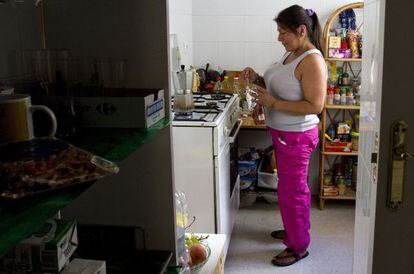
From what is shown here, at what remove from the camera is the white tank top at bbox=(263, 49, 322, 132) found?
9.14 feet

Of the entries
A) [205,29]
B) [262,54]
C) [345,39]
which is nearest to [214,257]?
[345,39]

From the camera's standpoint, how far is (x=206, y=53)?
13.5ft

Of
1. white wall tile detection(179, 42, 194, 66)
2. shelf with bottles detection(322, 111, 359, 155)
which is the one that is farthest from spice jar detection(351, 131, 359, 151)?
white wall tile detection(179, 42, 194, 66)

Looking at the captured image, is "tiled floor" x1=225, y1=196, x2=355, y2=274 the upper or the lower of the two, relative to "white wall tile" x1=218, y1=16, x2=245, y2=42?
lower

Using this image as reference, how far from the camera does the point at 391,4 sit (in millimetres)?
1367

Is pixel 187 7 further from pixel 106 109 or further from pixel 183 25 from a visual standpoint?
pixel 106 109

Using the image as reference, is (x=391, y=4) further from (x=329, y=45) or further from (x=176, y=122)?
(x=329, y=45)

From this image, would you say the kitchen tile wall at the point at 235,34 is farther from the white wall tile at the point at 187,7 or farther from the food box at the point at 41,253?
the food box at the point at 41,253

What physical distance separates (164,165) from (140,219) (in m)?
0.17

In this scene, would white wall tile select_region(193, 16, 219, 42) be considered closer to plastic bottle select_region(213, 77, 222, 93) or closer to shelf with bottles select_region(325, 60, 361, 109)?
plastic bottle select_region(213, 77, 222, 93)

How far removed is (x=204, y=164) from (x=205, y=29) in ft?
5.71

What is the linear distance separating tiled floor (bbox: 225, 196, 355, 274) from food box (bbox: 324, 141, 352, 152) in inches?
19.3

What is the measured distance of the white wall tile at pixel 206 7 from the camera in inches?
159

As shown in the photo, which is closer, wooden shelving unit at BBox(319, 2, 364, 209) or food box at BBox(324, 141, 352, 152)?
wooden shelving unit at BBox(319, 2, 364, 209)
